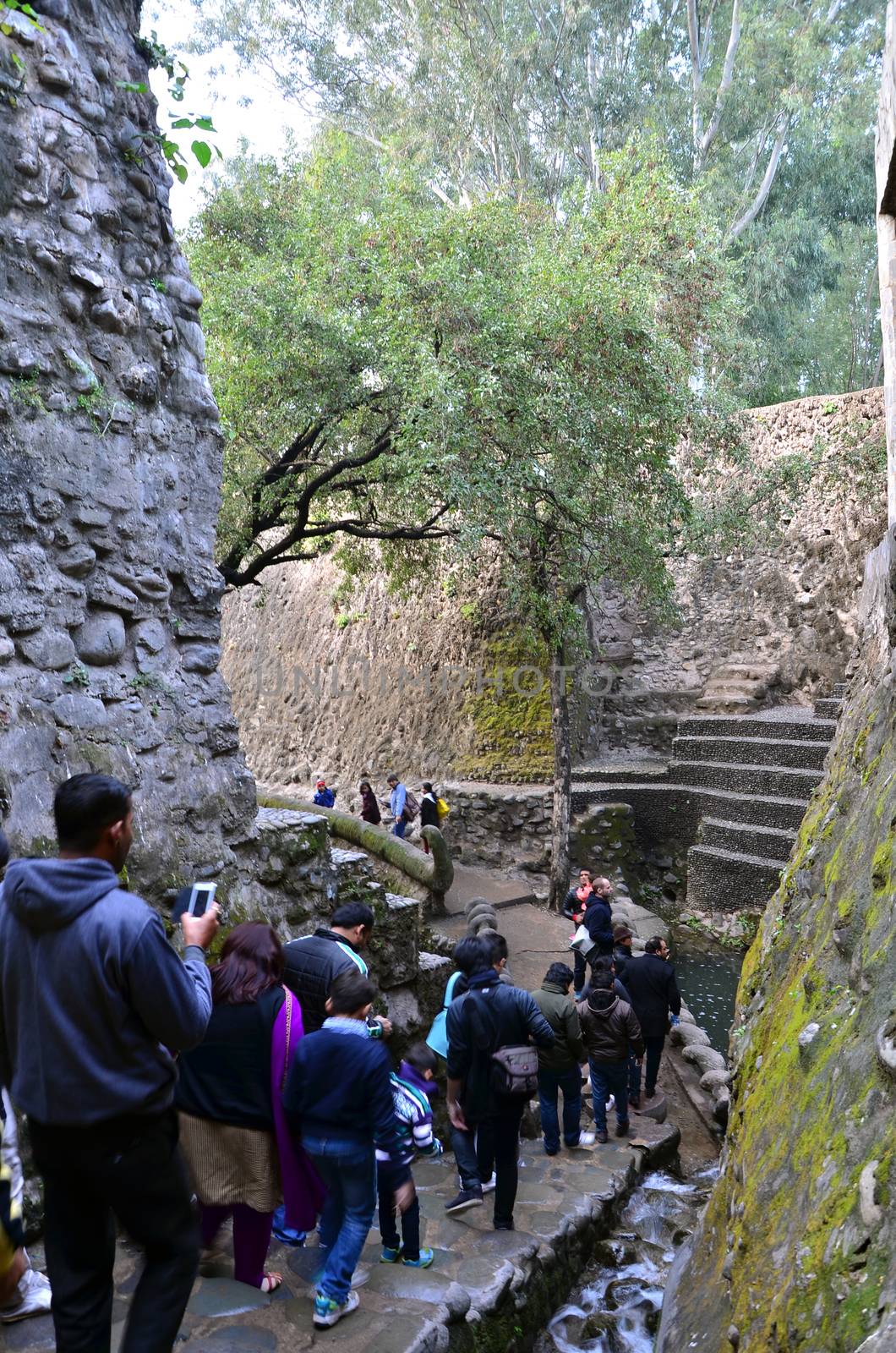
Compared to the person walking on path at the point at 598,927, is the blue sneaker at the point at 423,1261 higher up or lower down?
lower down

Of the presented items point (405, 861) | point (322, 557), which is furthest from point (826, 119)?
point (405, 861)

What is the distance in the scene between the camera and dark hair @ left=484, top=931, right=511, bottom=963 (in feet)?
14.2

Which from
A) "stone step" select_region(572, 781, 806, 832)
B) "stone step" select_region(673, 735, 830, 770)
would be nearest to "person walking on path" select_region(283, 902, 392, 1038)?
"stone step" select_region(572, 781, 806, 832)

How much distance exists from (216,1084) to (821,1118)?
190 cm

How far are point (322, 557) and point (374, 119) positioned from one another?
1098 centimetres

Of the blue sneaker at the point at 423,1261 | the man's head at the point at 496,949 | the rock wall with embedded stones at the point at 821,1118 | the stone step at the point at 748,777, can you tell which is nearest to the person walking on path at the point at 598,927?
the rock wall with embedded stones at the point at 821,1118

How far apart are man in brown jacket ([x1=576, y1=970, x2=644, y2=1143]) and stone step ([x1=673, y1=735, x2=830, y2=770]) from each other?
819 cm

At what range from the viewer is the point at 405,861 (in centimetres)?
1053

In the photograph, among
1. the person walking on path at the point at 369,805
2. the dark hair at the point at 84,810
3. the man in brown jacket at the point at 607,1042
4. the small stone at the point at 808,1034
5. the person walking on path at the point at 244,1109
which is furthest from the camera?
the person walking on path at the point at 369,805

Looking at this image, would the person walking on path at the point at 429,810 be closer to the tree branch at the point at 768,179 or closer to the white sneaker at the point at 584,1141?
the white sneaker at the point at 584,1141

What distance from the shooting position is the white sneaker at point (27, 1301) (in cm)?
278

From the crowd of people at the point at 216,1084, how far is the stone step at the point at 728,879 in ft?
22.9

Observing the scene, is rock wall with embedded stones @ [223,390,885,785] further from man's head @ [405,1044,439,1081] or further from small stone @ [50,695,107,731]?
man's head @ [405,1044,439,1081]

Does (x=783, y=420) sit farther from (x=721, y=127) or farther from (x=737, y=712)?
(x=721, y=127)
